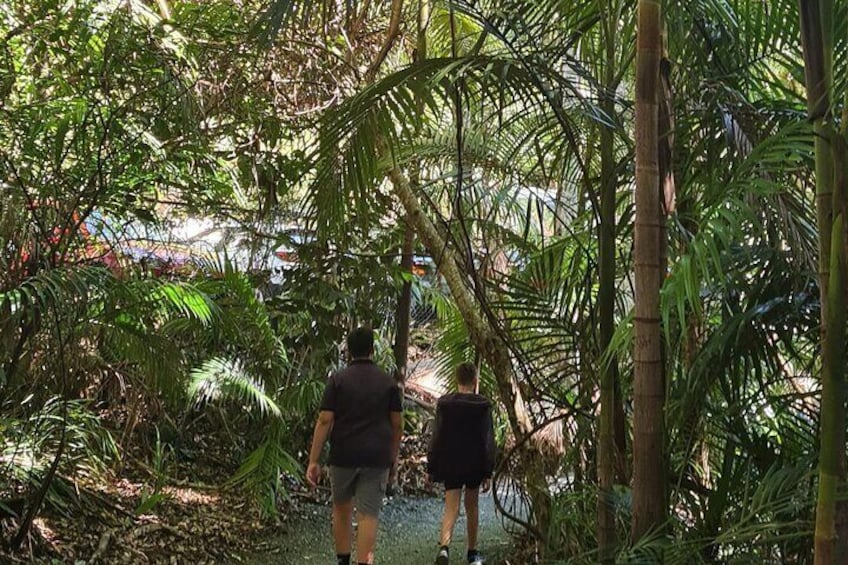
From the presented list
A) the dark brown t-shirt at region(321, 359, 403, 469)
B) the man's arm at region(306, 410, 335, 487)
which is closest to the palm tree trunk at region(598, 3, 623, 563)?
the dark brown t-shirt at region(321, 359, 403, 469)

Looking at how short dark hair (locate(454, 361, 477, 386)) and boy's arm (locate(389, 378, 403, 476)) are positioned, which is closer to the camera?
boy's arm (locate(389, 378, 403, 476))

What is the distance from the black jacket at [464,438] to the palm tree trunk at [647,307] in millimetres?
2341

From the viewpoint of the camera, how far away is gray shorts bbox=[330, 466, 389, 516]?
375 cm

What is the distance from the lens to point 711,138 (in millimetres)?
2420

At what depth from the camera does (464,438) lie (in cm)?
434

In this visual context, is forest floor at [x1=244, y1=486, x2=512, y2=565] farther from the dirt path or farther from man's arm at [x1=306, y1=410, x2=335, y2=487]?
man's arm at [x1=306, y1=410, x2=335, y2=487]

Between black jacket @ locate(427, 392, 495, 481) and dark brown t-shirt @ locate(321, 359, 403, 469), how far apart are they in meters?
0.63

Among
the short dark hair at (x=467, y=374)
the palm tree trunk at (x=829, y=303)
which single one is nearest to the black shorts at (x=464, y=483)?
the short dark hair at (x=467, y=374)

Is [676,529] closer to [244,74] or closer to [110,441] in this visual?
[244,74]

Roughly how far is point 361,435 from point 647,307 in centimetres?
205

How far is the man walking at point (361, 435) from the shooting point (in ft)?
12.1

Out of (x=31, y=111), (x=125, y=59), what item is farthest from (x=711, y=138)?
(x=31, y=111)

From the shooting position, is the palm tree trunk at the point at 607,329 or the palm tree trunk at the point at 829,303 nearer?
the palm tree trunk at the point at 829,303

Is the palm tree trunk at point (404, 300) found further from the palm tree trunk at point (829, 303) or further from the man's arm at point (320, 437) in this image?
the palm tree trunk at point (829, 303)
